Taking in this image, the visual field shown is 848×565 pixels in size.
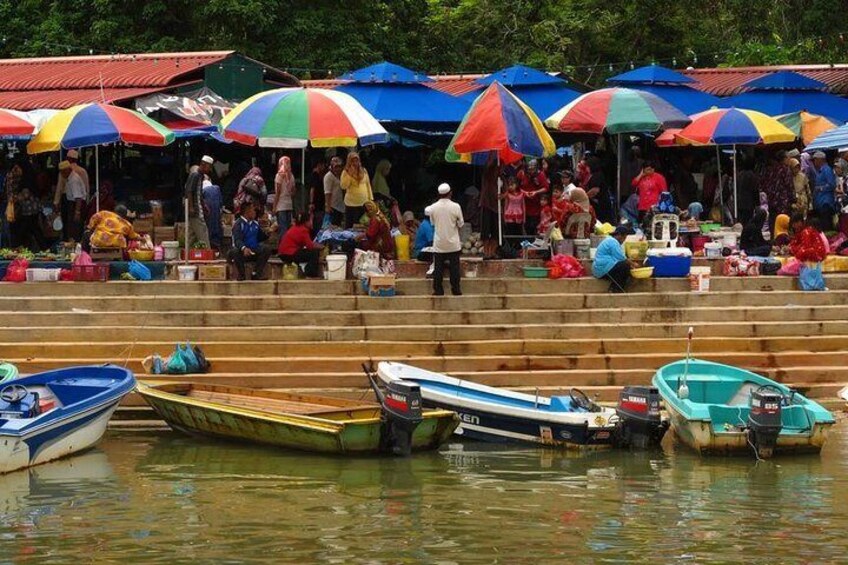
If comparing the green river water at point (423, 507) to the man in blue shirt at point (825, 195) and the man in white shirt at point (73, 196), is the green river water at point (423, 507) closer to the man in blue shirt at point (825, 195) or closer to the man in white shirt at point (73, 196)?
the man in white shirt at point (73, 196)

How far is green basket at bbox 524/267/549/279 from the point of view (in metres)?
20.4

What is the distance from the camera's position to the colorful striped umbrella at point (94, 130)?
68.5 ft

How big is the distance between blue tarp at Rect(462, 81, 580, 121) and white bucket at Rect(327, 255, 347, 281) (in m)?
6.47

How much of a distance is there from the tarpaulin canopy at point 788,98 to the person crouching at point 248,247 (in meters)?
10.0

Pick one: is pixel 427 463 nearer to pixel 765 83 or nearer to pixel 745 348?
pixel 745 348

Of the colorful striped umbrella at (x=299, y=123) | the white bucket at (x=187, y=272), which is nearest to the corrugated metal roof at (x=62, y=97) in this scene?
the colorful striped umbrella at (x=299, y=123)

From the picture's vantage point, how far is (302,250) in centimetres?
2062

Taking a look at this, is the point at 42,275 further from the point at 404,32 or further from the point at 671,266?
the point at 404,32

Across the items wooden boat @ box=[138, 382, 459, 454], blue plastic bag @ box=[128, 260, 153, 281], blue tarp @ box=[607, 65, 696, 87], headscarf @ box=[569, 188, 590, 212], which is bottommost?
wooden boat @ box=[138, 382, 459, 454]

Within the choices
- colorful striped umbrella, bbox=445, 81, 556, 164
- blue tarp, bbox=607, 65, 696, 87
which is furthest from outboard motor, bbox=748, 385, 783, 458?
blue tarp, bbox=607, 65, 696, 87

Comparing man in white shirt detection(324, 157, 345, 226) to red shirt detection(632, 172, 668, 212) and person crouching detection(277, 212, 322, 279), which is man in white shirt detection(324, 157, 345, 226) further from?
red shirt detection(632, 172, 668, 212)

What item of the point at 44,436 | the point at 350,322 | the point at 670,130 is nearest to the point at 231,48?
the point at 670,130

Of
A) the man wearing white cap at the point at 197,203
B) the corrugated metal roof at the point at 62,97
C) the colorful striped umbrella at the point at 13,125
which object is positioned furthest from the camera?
the corrugated metal roof at the point at 62,97

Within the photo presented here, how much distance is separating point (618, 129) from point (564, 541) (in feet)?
33.6
